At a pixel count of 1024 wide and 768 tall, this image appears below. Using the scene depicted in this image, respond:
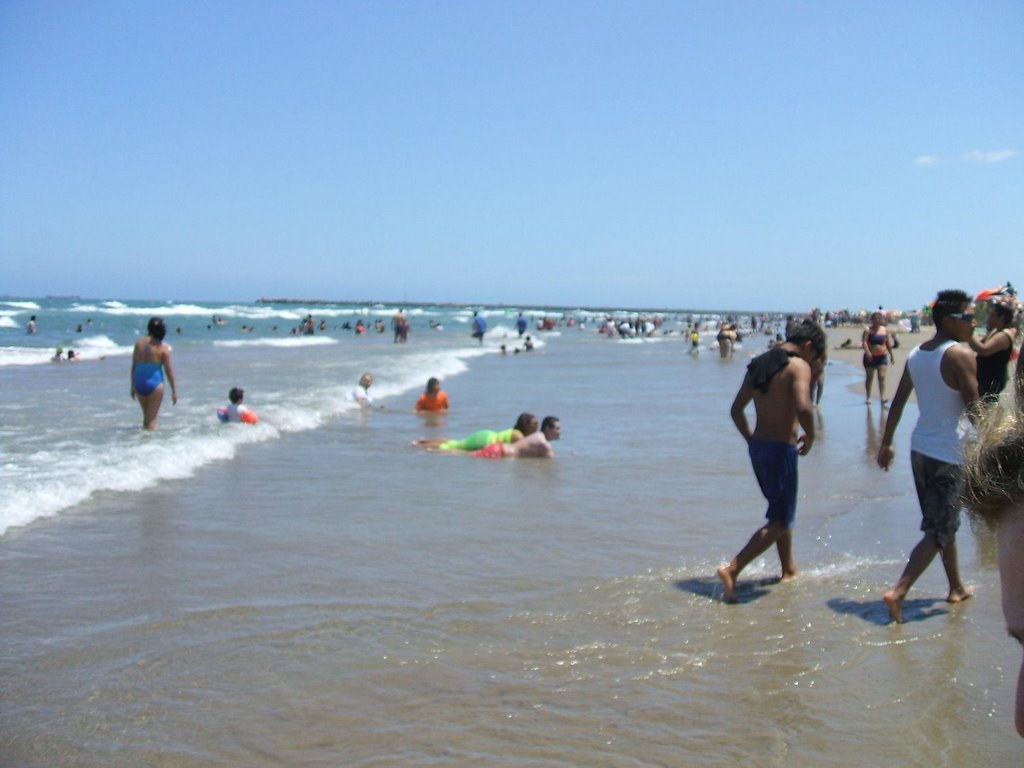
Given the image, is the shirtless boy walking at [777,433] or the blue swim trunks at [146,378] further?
the blue swim trunks at [146,378]

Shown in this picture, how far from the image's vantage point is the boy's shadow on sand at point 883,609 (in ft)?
15.9

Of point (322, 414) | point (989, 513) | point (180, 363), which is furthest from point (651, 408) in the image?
point (180, 363)

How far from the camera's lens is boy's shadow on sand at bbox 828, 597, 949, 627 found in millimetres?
4852

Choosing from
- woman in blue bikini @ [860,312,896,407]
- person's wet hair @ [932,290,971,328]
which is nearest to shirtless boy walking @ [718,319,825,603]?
person's wet hair @ [932,290,971,328]

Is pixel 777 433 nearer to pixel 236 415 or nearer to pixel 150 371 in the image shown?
pixel 150 371

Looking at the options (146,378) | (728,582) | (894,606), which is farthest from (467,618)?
(146,378)

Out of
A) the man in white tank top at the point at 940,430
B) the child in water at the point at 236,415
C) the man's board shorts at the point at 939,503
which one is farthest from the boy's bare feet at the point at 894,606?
the child in water at the point at 236,415

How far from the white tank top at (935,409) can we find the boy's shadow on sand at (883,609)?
0.83m

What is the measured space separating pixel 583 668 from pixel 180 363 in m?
27.2

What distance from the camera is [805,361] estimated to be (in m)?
5.43

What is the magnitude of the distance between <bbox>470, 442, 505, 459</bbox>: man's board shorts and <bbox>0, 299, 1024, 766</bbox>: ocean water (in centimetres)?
36

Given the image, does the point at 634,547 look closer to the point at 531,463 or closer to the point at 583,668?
the point at 583,668

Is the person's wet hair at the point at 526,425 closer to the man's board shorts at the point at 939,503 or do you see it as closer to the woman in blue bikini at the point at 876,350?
the man's board shorts at the point at 939,503

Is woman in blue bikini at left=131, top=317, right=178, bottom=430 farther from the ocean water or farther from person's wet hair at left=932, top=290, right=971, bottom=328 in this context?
person's wet hair at left=932, top=290, right=971, bottom=328
